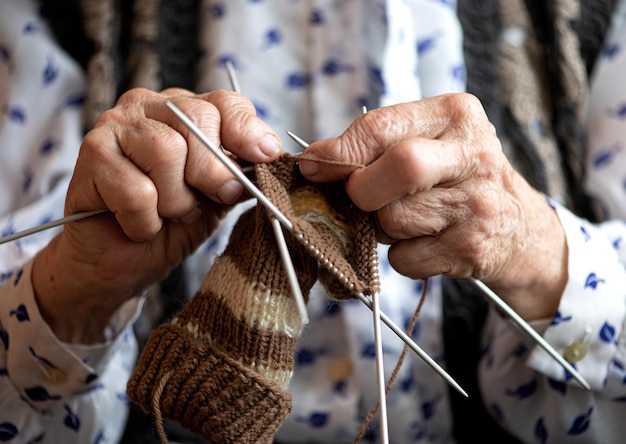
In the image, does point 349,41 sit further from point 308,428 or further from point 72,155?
point 308,428

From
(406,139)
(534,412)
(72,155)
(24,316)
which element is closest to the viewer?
(406,139)

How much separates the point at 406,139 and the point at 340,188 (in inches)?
4.0

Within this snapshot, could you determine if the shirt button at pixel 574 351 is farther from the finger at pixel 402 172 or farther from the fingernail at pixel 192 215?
the fingernail at pixel 192 215

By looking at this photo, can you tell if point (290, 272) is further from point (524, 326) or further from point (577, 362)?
point (577, 362)

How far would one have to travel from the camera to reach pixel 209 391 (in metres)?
0.66

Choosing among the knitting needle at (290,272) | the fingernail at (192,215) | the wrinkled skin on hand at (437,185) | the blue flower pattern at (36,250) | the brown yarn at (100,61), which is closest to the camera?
the knitting needle at (290,272)

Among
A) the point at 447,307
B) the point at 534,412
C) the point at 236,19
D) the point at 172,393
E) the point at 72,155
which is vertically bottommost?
the point at 534,412

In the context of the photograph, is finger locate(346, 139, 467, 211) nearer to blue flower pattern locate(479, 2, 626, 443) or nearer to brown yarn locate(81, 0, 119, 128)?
blue flower pattern locate(479, 2, 626, 443)

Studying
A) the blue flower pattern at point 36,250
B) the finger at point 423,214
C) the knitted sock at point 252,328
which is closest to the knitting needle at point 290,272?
the knitted sock at point 252,328

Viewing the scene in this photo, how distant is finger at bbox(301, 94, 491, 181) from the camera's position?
662mm

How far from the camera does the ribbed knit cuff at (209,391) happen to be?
645mm

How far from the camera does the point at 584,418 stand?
2.91 feet

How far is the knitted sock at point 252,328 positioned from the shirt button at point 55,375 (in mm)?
219

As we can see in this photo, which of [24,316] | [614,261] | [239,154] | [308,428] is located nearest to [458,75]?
[614,261]
